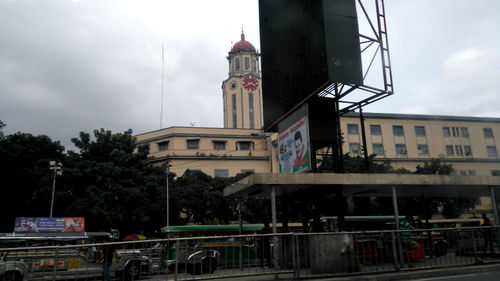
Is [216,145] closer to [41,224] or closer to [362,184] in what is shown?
[41,224]

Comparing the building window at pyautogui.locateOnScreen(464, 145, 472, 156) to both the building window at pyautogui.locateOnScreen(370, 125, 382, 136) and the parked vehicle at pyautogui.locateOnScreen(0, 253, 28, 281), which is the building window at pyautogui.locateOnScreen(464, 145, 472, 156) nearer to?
the building window at pyautogui.locateOnScreen(370, 125, 382, 136)

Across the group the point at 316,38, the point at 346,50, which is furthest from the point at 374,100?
the point at 316,38

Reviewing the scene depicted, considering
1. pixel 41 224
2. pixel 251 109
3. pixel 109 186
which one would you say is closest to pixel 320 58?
pixel 41 224

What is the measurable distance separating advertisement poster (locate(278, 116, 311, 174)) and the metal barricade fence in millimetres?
4405

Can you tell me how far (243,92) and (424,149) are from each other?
33450 mm

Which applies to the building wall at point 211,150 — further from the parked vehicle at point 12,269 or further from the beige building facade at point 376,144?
the parked vehicle at point 12,269

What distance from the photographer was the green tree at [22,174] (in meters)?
35.5

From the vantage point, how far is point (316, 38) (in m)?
14.1

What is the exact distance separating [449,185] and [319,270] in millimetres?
6670

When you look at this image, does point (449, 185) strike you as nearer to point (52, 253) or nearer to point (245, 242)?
point (245, 242)

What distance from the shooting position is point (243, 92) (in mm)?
70750

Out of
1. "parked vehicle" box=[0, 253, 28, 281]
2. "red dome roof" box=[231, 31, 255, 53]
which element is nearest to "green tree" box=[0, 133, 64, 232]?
"parked vehicle" box=[0, 253, 28, 281]

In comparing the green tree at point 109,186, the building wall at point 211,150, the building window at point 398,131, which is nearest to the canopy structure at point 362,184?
the green tree at point 109,186

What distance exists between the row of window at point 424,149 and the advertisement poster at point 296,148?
33398 mm
